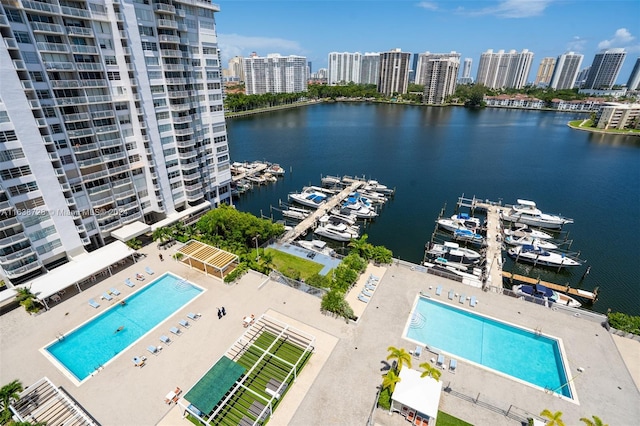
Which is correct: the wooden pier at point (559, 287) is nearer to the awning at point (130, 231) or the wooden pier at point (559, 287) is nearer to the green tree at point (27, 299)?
the awning at point (130, 231)

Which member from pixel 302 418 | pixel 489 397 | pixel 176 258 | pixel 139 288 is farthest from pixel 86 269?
pixel 489 397

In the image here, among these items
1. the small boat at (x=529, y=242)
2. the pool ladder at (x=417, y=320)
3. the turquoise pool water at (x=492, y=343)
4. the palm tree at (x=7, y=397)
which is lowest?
the small boat at (x=529, y=242)

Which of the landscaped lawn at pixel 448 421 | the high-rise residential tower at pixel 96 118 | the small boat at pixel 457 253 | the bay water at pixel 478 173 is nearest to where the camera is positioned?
the landscaped lawn at pixel 448 421

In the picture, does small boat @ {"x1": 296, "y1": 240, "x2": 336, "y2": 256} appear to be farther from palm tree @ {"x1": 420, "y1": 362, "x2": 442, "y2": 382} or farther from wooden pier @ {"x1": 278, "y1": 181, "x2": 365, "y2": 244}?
palm tree @ {"x1": 420, "y1": 362, "x2": 442, "y2": 382}

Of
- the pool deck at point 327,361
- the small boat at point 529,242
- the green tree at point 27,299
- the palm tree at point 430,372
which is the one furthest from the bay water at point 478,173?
the green tree at point 27,299

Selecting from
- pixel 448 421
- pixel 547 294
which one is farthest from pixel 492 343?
pixel 547 294

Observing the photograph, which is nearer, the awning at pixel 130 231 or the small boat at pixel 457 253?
the awning at pixel 130 231

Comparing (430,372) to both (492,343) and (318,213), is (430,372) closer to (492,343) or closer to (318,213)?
(492,343)

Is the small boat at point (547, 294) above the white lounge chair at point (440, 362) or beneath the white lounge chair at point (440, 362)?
beneath
